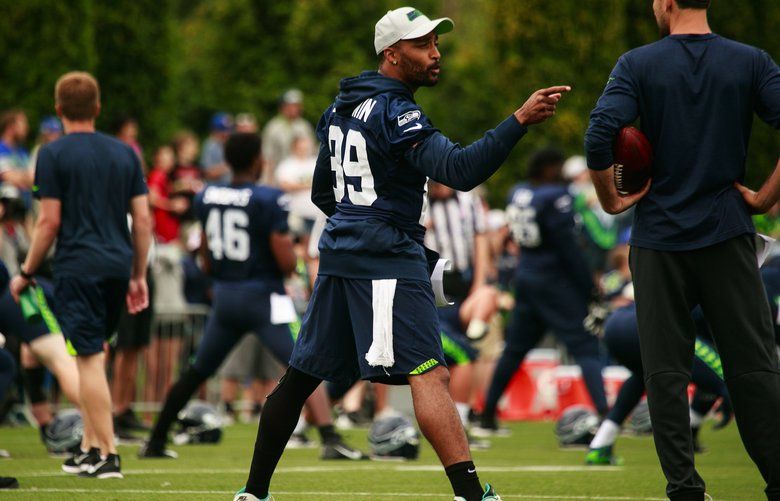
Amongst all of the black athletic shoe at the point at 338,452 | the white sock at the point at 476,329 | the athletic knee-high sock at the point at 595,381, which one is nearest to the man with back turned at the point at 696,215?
the black athletic shoe at the point at 338,452

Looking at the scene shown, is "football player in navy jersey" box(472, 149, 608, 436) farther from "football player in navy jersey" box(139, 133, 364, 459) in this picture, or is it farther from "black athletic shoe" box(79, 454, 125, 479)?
"black athletic shoe" box(79, 454, 125, 479)

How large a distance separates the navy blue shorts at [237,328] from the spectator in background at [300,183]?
557cm

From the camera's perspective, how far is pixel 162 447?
34.4 feet

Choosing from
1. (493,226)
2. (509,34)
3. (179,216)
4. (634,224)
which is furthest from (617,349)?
(509,34)

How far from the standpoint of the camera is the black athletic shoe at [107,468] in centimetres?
855

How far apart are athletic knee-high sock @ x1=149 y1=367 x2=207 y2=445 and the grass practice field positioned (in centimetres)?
23

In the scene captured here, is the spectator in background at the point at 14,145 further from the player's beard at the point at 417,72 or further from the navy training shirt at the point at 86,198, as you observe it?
the player's beard at the point at 417,72

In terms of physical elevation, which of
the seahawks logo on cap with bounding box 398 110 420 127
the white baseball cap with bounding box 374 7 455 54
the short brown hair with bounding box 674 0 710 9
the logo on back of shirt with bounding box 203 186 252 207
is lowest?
the logo on back of shirt with bounding box 203 186 252 207

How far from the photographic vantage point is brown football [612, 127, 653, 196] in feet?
20.7

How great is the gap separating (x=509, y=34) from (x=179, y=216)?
418 inches

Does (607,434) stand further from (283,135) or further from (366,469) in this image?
(283,135)

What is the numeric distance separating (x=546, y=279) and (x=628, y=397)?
3177 mm

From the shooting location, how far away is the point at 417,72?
6648 mm

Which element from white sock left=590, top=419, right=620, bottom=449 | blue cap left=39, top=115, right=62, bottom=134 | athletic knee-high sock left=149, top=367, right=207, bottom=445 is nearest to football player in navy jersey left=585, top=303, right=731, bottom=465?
white sock left=590, top=419, right=620, bottom=449
